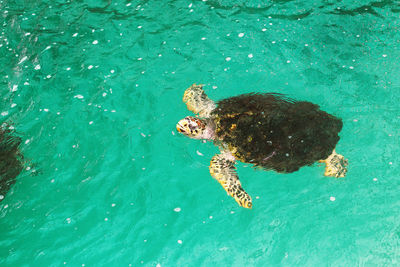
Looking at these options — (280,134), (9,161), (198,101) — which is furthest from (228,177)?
(9,161)

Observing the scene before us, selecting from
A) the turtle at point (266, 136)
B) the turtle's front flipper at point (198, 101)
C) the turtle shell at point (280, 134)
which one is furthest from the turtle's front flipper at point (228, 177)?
the turtle's front flipper at point (198, 101)

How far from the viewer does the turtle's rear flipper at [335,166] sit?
3.74m

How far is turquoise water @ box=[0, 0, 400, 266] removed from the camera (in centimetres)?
373

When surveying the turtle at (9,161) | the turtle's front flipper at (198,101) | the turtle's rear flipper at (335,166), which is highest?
the turtle's front flipper at (198,101)

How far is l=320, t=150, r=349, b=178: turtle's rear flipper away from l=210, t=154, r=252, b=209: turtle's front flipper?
42.0 inches

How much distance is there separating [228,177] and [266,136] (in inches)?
26.7

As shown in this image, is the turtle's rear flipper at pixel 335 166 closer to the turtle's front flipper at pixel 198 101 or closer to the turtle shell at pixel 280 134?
the turtle shell at pixel 280 134

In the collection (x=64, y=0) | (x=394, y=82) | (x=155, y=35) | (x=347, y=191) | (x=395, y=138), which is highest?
(x=64, y=0)

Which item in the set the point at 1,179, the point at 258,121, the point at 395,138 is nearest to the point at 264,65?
the point at 258,121

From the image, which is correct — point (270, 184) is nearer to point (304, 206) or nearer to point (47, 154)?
point (304, 206)

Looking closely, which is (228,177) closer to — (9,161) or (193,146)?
(193,146)

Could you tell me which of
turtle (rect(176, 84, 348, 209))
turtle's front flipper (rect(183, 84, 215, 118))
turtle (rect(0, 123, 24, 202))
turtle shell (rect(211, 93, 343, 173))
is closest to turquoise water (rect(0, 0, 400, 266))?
turtle (rect(0, 123, 24, 202))

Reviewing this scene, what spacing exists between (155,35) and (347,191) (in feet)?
13.8

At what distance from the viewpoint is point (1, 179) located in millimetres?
4070
